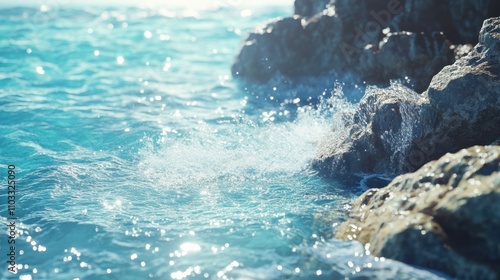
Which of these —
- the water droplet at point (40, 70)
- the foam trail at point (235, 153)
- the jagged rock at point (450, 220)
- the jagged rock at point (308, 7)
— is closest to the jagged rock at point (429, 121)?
the foam trail at point (235, 153)

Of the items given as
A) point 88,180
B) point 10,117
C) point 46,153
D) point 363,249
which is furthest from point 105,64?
point 363,249

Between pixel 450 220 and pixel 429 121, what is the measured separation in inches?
107

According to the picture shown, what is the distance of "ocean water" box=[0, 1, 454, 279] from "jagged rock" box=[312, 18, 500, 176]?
596 mm

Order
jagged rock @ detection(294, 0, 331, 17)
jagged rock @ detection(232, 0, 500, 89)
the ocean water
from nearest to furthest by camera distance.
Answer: the ocean water → jagged rock @ detection(232, 0, 500, 89) → jagged rock @ detection(294, 0, 331, 17)

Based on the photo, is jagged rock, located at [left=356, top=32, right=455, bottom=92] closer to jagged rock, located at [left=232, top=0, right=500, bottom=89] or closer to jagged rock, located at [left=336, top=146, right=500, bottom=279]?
jagged rock, located at [left=232, top=0, right=500, bottom=89]

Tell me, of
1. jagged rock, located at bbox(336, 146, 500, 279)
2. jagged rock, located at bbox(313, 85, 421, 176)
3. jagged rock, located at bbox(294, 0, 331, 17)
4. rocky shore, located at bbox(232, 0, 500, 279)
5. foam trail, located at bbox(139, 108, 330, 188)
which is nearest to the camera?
jagged rock, located at bbox(336, 146, 500, 279)

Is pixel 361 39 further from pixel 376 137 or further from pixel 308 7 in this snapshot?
pixel 376 137

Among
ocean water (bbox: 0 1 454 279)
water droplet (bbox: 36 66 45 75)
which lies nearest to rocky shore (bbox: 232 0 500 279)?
ocean water (bbox: 0 1 454 279)

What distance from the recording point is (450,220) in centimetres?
504

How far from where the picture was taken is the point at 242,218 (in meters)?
6.87

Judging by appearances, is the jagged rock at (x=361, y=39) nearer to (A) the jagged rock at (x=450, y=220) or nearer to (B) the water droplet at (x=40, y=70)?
(B) the water droplet at (x=40, y=70)

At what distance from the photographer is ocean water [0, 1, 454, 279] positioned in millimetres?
5922

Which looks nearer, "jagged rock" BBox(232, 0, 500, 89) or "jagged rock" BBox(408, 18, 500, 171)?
"jagged rock" BBox(408, 18, 500, 171)

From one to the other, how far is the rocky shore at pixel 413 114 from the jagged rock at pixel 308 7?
0.03 m
